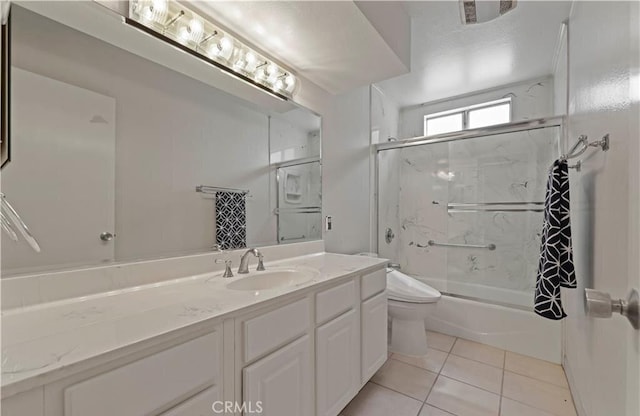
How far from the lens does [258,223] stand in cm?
165

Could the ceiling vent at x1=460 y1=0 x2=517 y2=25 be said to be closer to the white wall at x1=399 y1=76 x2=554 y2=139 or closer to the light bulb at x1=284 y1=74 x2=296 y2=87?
the light bulb at x1=284 y1=74 x2=296 y2=87

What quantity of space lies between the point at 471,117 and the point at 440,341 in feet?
8.15

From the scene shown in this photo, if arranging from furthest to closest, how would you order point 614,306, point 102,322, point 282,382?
point 282,382, point 102,322, point 614,306

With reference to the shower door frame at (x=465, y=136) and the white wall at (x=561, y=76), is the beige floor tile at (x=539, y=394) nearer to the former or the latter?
the shower door frame at (x=465, y=136)

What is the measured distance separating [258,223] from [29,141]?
1.00 m

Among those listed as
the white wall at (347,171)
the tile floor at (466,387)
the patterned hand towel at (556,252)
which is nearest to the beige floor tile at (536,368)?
the tile floor at (466,387)

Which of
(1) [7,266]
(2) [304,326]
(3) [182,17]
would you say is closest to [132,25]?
(3) [182,17]

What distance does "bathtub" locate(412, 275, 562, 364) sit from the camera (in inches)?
80.9

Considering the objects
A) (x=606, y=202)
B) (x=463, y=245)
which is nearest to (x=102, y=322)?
(x=606, y=202)

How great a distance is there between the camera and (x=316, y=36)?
4.79 ft

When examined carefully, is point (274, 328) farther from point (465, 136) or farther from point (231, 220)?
point (465, 136)

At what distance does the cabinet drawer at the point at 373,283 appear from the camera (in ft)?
5.04

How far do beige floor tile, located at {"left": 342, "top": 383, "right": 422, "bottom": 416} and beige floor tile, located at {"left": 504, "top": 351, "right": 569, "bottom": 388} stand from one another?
90 centimetres

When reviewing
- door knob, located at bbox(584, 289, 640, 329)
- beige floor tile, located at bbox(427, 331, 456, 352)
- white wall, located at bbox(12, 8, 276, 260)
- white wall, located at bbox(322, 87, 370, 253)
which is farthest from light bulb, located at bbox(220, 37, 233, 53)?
beige floor tile, located at bbox(427, 331, 456, 352)
